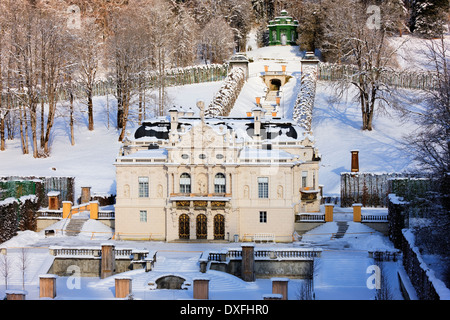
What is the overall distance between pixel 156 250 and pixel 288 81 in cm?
4553

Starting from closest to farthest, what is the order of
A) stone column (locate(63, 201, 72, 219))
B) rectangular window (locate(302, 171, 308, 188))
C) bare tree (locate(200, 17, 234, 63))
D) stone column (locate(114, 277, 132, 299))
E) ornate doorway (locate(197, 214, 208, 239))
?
1. stone column (locate(114, 277, 132, 299))
2. ornate doorway (locate(197, 214, 208, 239))
3. stone column (locate(63, 201, 72, 219))
4. rectangular window (locate(302, 171, 308, 188))
5. bare tree (locate(200, 17, 234, 63))

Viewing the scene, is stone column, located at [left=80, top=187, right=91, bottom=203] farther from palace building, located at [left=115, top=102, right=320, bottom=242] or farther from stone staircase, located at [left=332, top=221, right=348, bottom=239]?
stone staircase, located at [left=332, top=221, right=348, bottom=239]

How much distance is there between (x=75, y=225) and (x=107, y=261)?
944 cm

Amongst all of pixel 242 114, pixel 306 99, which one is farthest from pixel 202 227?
pixel 306 99

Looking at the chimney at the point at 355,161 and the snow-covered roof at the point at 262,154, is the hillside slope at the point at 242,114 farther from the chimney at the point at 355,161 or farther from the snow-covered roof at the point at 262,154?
the snow-covered roof at the point at 262,154

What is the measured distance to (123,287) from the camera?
35062 mm

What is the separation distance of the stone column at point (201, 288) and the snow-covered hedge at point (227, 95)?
31537mm

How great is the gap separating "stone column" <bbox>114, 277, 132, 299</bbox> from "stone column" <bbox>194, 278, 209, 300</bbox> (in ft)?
10.9

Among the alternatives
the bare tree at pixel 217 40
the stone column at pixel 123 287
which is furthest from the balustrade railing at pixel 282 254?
the bare tree at pixel 217 40

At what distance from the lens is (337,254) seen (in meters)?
41.7

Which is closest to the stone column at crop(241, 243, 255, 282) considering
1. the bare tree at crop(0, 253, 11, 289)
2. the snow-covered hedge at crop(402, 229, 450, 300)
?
the snow-covered hedge at crop(402, 229, 450, 300)

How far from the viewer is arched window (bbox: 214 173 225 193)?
4697cm

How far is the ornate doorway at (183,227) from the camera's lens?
46875 mm
